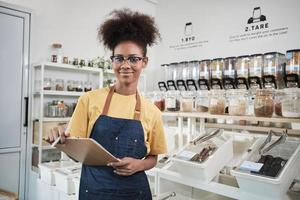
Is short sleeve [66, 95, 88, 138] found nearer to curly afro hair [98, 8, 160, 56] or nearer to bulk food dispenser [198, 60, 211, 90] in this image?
curly afro hair [98, 8, 160, 56]

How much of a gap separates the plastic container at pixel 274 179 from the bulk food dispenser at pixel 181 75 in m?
1.16

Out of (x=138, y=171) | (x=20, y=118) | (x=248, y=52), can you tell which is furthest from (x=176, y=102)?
(x=20, y=118)

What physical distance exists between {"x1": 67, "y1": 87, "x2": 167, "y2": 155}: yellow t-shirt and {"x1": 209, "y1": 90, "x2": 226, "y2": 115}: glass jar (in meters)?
0.51

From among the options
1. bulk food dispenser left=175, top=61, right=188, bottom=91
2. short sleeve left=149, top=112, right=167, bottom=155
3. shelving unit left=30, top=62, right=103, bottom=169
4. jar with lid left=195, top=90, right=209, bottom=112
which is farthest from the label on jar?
shelving unit left=30, top=62, right=103, bottom=169

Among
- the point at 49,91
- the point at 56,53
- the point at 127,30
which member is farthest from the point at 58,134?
the point at 56,53

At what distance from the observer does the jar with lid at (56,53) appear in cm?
307

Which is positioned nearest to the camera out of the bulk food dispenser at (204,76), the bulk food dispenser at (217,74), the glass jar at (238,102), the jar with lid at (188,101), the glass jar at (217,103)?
the glass jar at (238,102)

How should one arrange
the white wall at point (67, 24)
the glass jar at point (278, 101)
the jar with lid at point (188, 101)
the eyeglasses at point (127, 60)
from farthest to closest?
1. the white wall at point (67, 24)
2. the jar with lid at point (188, 101)
3. the glass jar at point (278, 101)
4. the eyeglasses at point (127, 60)

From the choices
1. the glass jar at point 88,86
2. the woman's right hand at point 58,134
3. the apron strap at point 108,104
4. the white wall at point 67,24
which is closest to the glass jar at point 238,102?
the apron strap at point 108,104

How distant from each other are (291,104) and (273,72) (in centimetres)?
42

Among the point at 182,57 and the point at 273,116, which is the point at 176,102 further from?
the point at 182,57

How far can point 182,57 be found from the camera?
4.03 m

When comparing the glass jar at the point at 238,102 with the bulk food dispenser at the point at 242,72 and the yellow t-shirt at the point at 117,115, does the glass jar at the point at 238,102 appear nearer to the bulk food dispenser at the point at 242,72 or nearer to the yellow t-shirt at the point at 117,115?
the bulk food dispenser at the point at 242,72

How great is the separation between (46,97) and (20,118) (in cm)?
36
